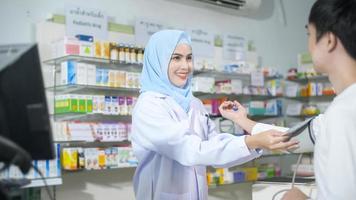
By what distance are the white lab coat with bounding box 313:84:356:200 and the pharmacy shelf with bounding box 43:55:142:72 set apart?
2425mm

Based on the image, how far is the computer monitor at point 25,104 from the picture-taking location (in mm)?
943

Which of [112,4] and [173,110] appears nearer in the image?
[173,110]

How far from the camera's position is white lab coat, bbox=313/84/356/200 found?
100 centimetres

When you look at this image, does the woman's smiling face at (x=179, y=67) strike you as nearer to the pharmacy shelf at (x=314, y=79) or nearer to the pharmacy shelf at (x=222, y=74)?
the pharmacy shelf at (x=222, y=74)

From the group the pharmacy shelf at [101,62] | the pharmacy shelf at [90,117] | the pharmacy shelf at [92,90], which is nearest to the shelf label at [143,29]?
the pharmacy shelf at [101,62]

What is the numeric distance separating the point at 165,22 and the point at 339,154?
316 cm

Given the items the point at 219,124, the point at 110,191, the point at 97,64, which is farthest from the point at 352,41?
the point at 110,191

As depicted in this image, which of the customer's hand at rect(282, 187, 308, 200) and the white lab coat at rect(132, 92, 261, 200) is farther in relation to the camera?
the white lab coat at rect(132, 92, 261, 200)

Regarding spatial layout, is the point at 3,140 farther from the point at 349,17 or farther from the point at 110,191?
the point at 110,191

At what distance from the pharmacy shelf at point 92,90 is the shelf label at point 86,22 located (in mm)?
439

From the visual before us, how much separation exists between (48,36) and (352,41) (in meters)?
2.57

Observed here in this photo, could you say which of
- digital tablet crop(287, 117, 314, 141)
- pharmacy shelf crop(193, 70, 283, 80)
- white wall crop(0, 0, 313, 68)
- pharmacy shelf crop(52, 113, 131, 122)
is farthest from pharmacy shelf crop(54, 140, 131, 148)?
digital tablet crop(287, 117, 314, 141)

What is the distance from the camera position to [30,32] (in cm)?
321

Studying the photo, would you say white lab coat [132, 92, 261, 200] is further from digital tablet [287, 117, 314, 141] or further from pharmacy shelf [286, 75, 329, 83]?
pharmacy shelf [286, 75, 329, 83]
